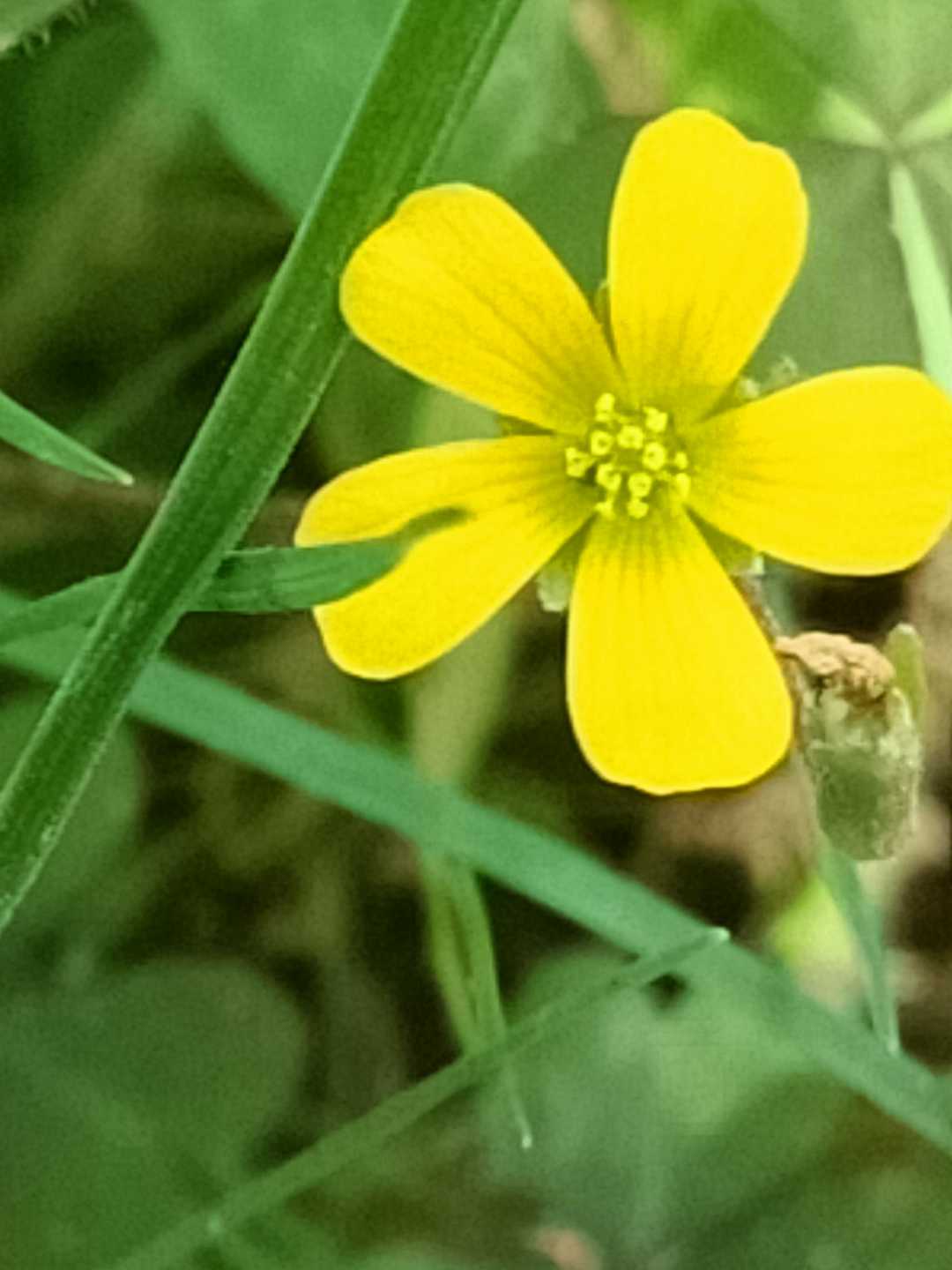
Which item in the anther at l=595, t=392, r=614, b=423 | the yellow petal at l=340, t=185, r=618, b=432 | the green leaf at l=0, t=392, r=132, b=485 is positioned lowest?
the green leaf at l=0, t=392, r=132, b=485

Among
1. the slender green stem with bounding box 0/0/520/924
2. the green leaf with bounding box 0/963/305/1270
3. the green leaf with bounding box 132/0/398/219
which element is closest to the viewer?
the slender green stem with bounding box 0/0/520/924

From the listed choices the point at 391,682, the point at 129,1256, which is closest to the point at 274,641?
the point at 391,682

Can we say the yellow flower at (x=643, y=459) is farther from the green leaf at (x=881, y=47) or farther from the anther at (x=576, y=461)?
the green leaf at (x=881, y=47)

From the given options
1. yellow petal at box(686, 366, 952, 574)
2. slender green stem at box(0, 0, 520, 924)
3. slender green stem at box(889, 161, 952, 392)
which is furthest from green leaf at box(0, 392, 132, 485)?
slender green stem at box(889, 161, 952, 392)

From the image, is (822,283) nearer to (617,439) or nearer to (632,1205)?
(617,439)

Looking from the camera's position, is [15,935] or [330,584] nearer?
[330,584]

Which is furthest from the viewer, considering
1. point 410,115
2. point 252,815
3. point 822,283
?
point 252,815

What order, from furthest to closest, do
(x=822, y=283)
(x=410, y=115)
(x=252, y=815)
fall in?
(x=252, y=815) → (x=822, y=283) → (x=410, y=115)

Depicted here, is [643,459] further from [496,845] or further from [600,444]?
[496,845]

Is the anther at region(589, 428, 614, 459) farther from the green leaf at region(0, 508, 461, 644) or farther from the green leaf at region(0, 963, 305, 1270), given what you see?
the green leaf at region(0, 963, 305, 1270)
